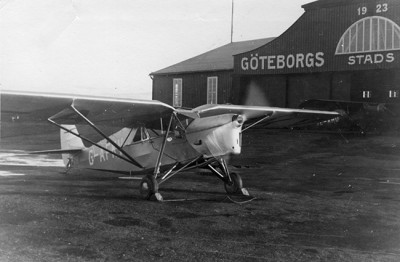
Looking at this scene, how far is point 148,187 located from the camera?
9.02 m

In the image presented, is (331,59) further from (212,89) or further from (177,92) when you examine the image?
(177,92)

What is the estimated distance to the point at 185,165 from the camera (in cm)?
932

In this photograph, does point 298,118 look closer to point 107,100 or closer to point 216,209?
point 216,209

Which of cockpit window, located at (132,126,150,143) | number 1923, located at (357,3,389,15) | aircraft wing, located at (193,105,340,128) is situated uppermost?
number 1923, located at (357,3,389,15)

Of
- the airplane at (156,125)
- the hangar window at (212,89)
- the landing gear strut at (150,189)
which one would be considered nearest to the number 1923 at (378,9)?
the airplane at (156,125)

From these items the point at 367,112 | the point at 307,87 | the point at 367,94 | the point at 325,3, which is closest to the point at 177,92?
the point at 307,87

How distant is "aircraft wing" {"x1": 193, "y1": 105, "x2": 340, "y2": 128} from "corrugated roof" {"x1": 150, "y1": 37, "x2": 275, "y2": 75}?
20673 millimetres

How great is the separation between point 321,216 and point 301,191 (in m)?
2.96

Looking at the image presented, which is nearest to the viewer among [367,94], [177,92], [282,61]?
[367,94]

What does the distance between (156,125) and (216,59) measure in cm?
2716

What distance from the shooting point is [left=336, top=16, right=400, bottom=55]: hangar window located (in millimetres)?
21281

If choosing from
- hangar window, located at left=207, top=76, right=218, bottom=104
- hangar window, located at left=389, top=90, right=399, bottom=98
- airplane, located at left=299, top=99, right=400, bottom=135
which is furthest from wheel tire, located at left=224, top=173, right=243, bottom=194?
hangar window, located at left=207, top=76, right=218, bottom=104

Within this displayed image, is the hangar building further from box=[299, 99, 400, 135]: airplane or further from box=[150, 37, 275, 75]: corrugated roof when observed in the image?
box=[150, 37, 275, 75]: corrugated roof

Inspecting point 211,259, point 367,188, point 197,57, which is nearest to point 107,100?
point 211,259
